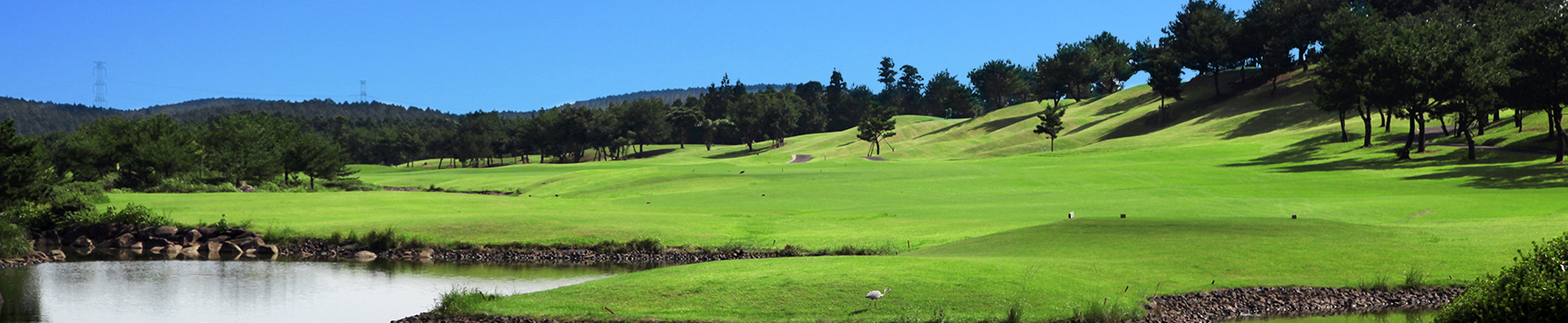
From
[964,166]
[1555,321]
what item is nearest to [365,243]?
[1555,321]

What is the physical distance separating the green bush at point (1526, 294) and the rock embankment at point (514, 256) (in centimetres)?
2055

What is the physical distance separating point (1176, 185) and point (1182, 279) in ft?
104

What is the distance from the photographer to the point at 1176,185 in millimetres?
49250

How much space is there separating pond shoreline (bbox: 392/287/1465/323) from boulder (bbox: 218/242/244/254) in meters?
18.8

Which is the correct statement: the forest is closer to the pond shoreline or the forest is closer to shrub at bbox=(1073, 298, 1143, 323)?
the pond shoreline

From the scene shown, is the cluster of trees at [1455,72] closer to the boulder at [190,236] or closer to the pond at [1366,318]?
the pond at [1366,318]

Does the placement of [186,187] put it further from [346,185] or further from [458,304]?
[458,304]

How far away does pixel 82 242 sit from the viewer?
35906mm

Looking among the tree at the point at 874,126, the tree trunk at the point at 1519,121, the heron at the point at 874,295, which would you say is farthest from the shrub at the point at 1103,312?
the tree at the point at 874,126

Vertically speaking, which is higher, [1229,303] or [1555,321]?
[1555,321]

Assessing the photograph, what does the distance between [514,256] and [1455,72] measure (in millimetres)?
56046

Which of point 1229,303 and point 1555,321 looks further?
point 1229,303

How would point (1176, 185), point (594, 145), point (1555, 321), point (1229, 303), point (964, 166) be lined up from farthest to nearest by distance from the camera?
point (594, 145), point (964, 166), point (1176, 185), point (1229, 303), point (1555, 321)

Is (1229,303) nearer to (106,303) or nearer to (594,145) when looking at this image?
(106,303)
